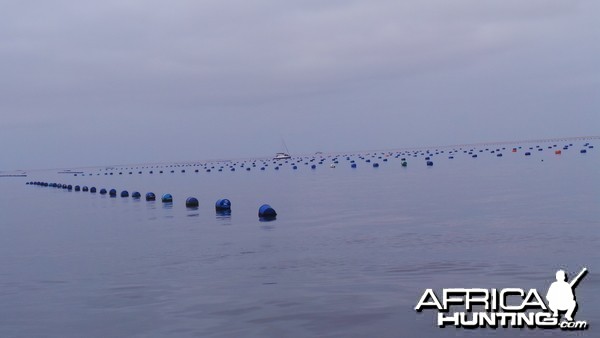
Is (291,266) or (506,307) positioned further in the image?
(291,266)

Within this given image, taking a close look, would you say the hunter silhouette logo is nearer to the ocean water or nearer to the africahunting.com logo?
the africahunting.com logo

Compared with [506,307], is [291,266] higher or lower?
higher

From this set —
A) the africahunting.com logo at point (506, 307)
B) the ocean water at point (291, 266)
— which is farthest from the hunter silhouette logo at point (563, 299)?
the ocean water at point (291, 266)

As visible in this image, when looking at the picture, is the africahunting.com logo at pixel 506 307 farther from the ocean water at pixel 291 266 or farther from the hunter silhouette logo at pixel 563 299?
the ocean water at pixel 291 266

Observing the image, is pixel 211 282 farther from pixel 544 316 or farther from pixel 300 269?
pixel 544 316

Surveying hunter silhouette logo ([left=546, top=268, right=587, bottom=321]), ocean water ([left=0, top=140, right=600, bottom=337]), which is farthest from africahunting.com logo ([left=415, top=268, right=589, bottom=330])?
ocean water ([left=0, top=140, right=600, bottom=337])

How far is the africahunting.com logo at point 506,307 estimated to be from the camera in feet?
43.8

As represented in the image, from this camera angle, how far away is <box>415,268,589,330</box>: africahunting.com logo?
13.3 m

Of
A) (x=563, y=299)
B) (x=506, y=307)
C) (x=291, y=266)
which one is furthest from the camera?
(x=291, y=266)

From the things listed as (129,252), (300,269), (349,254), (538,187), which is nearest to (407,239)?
(349,254)

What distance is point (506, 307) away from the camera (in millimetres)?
14969

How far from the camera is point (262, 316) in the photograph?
15.8 metres

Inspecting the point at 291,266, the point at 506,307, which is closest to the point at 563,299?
the point at 506,307

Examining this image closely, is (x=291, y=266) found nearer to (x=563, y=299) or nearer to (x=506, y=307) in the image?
(x=506, y=307)
